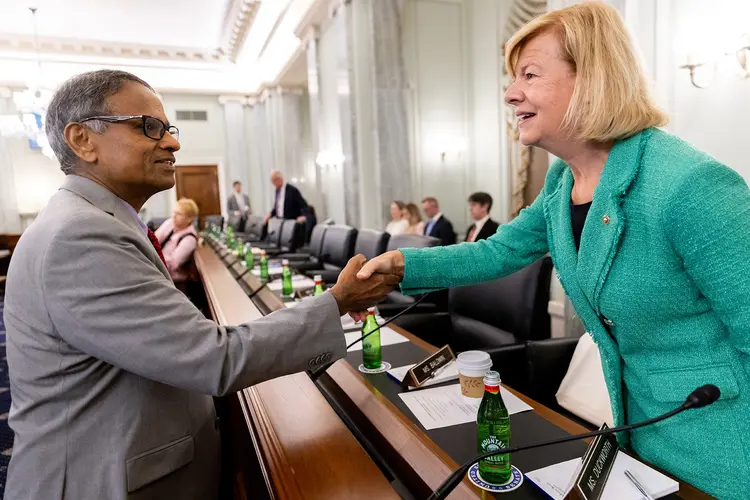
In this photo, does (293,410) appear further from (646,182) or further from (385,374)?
(646,182)

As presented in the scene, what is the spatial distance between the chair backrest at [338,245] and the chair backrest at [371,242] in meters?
0.29

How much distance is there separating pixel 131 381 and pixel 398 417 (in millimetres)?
580

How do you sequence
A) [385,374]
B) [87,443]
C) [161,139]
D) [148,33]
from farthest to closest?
[148,33]
[385,374]
[161,139]
[87,443]

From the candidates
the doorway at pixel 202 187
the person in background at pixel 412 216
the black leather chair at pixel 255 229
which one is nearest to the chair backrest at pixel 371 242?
the person in background at pixel 412 216

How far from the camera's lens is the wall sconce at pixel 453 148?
7.50m

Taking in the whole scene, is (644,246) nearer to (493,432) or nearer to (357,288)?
(493,432)

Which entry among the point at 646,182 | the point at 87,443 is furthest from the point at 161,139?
the point at 646,182

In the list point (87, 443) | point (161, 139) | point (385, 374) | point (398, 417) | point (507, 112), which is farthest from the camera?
point (507, 112)

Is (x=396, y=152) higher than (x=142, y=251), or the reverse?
(x=396, y=152)

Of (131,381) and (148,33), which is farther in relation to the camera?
(148,33)

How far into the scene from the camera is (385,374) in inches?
55.4

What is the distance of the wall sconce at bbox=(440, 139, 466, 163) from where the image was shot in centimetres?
750

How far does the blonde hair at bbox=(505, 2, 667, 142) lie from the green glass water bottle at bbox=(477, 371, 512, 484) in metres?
0.52

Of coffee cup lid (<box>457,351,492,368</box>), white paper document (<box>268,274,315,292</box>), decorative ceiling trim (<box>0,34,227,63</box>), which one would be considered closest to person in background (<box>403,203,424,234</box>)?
white paper document (<box>268,274,315,292</box>)
